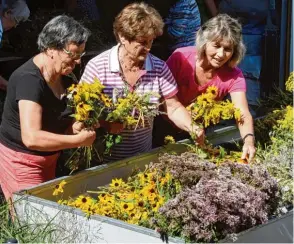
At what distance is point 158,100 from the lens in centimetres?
359

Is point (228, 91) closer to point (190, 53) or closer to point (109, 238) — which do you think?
point (190, 53)

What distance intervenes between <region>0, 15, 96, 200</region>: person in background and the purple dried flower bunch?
2.05 feet

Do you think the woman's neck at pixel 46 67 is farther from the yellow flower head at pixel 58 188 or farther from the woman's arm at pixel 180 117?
the woman's arm at pixel 180 117

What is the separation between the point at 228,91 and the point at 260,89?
2.57 metres

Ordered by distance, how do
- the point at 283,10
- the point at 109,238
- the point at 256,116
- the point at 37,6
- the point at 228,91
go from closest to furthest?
the point at 109,238 → the point at 228,91 → the point at 256,116 → the point at 37,6 → the point at 283,10

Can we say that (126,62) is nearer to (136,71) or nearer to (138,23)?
(136,71)

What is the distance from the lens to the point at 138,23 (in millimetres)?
3426

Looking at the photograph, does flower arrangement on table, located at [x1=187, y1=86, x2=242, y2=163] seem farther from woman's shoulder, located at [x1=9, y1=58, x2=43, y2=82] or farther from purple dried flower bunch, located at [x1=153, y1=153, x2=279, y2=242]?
woman's shoulder, located at [x1=9, y1=58, x2=43, y2=82]

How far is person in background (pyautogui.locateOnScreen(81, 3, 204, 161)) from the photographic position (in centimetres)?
345

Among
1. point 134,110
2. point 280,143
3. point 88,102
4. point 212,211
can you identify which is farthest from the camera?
Result: point 280,143

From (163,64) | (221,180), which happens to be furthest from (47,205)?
(163,64)

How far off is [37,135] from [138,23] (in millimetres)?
800

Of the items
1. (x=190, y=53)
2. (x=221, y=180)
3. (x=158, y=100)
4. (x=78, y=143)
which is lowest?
(x=221, y=180)

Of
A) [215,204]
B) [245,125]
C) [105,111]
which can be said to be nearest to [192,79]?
[245,125]
